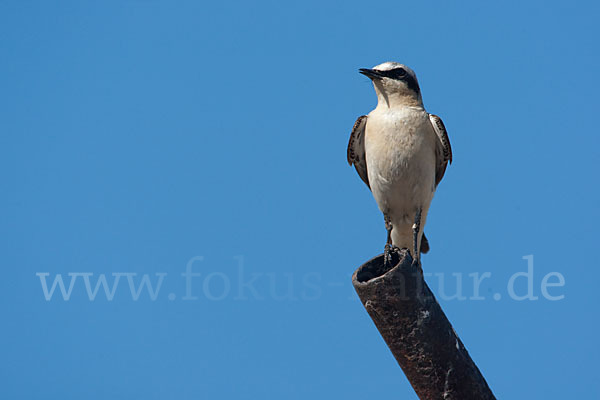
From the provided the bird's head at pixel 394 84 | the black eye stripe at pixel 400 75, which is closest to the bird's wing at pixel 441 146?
the bird's head at pixel 394 84

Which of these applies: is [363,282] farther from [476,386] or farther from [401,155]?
[401,155]

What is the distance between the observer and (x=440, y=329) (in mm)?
6062

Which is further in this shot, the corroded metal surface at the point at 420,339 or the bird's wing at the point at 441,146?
the bird's wing at the point at 441,146

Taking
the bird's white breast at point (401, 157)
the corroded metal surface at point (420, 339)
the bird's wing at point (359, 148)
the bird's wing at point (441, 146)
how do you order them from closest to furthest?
the corroded metal surface at point (420, 339) → the bird's white breast at point (401, 157) → the bird's wing at point (441, 146) → the bird's wing at point (359, 148)

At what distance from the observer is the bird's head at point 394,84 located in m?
9.78

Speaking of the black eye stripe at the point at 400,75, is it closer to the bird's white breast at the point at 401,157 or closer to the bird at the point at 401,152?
the bird at the point at 401,152

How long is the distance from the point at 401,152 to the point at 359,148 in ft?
3.42

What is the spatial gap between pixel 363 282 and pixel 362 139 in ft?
13.7

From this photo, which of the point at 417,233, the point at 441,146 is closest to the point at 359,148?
the point at 441,146

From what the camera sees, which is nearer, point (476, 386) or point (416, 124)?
point (476, 386)

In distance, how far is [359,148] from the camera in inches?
401

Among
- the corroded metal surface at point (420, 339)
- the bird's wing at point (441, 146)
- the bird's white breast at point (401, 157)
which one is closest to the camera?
the corroded metal surface at point (420, 339)

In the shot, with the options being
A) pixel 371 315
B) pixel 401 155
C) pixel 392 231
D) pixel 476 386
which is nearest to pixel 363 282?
pixel 371 315

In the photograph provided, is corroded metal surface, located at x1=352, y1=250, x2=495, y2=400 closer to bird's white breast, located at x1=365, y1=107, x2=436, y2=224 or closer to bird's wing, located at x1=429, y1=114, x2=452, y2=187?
bird's white breast, located at x1=365, y1=107, x2=436, y2=224
